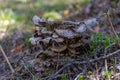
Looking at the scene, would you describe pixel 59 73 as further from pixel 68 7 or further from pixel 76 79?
pixel 68 7

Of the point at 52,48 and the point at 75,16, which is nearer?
the point at 52,48

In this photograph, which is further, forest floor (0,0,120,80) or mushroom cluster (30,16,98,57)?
mushroom cluster (30,16,98,57)

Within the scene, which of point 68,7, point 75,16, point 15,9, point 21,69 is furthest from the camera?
point 15,9

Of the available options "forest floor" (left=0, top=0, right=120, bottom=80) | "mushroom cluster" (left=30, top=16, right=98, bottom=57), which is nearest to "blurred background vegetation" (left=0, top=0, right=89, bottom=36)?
"forest floor" (left=0, top=0, right=120, bottom=80)

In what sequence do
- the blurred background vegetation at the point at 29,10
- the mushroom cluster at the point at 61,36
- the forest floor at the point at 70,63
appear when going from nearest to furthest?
the forest floor at the point at 70,63 → the mushroom cluster at the point at 61,36 → the blurred background vegetation at the point at 29,10

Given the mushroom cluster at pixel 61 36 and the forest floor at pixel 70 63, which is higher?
the mushroom cluster at pixel 61 36

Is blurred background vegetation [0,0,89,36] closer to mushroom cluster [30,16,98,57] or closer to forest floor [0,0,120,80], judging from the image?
forest floor [0,0,120,80]

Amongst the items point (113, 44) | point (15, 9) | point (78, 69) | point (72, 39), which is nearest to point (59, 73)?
point (78, 69)

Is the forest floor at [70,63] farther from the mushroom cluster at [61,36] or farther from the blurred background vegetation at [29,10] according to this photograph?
the blurred background vegetation at [29,10]

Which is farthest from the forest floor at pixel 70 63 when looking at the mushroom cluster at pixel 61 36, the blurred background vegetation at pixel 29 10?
the blurred background vegetation at pixel 29 10
